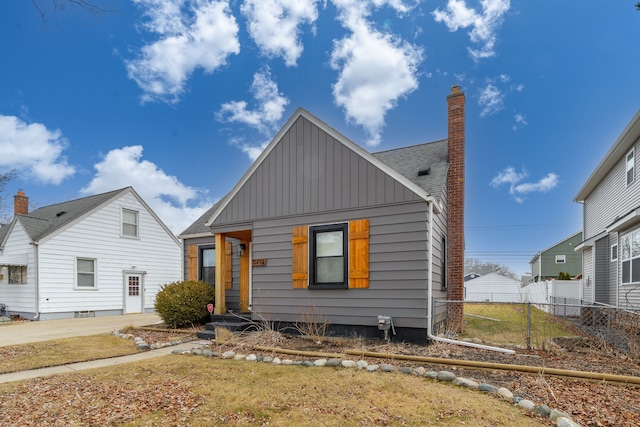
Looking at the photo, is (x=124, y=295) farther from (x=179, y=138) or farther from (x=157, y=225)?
(x=179, y=138)

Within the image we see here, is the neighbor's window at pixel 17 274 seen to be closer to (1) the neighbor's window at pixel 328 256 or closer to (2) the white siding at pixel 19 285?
(2) the white siding at pixel 19 285

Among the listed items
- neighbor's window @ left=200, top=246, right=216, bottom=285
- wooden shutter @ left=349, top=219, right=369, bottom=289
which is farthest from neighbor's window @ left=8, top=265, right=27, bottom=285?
wooden shutter @ left=349, top=219, right=369, bottom=289

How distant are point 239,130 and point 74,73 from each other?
6598mm

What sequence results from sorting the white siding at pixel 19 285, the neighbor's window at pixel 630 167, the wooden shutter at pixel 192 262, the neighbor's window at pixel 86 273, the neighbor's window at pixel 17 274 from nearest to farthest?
the neighbor's window at pixel 630 167 < the wooden shutter at pixel 192 262 < the white siding at pixel 19 285 < the neighbor's window at pixel 17 274 < the neighbor's window at pixel 86 273

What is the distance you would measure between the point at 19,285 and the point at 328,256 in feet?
50.4

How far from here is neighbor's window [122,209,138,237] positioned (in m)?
18.4

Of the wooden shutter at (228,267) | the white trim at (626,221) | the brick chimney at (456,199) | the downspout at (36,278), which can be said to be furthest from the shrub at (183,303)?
the white trim at (626,221)

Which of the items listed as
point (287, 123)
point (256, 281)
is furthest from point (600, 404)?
point (287, 123)

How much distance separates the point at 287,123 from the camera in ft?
31.4

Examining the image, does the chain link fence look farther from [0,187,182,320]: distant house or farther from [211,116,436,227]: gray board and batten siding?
[0,187,182,320]: distant house

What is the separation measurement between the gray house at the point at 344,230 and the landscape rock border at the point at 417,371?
7.14 ft

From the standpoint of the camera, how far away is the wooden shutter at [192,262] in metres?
12.4

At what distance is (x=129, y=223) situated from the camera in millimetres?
18594

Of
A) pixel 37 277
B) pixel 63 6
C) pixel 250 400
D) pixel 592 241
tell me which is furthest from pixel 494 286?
pixel 63 6
